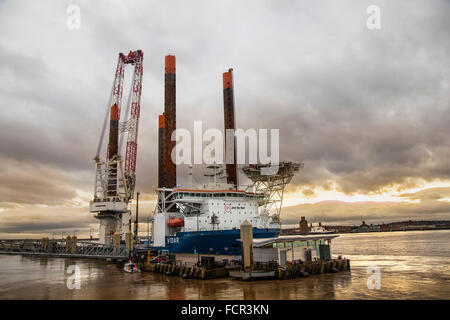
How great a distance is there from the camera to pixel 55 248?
199 ft

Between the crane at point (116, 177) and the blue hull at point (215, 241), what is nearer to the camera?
the blue hull at point (215, 241)

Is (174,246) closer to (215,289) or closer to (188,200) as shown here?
(188,200)

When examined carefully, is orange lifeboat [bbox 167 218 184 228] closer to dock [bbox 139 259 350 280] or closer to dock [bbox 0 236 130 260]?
dock [bbox 0 236 130 260]

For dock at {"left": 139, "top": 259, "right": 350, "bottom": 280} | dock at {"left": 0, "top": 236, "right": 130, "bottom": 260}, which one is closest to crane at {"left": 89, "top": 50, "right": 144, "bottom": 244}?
dock at {"left": 0, "top": 236, "right": 130, "bottom": 260}

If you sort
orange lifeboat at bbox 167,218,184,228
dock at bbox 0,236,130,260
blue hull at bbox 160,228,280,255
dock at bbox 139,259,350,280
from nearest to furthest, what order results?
1. dock at bbox 139,259,350,280
2. blue hull at bbox 160,228,280,255
3. orange lifeboat at bbox 167,218,184,228
4. dock at bbox 0,236,130,260

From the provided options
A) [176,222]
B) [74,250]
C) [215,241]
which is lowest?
[74,250]

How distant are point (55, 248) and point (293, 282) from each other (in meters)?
55.0

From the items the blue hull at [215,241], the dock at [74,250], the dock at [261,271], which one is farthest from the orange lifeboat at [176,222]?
the dock at [261,271]

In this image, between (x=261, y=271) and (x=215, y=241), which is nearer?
(x=261, y=271)

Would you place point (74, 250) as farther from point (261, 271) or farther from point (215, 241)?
point (261, 271)

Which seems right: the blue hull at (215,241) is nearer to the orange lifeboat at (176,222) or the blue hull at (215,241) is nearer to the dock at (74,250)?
the orange lifeboat at (176,222)

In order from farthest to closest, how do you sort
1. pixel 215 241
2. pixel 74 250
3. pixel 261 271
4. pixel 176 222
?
pixel 74 250, pixel 176 222, pixel 215 241, pixel 261 271

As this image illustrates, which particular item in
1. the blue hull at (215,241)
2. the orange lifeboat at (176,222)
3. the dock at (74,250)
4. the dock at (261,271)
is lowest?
the dock at (74,250)

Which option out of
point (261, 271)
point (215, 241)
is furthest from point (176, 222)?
point (261, 271)
